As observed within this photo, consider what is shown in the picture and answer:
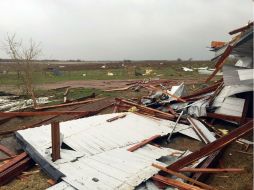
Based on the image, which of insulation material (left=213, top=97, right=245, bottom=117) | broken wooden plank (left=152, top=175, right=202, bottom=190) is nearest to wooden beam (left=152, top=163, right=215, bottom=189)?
broken wooden plank (left=152, top=175, right=202, bottom=190)

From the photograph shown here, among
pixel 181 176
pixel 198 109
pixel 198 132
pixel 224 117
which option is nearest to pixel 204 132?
pixel 198 132

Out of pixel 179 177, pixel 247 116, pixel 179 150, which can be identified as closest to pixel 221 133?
pixel 247 116

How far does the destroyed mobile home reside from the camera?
577 centimetres

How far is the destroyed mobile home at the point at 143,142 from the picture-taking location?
577 centimetres

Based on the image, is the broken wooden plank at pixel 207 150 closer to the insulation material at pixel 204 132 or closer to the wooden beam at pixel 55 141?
the insulation material at pixel 204 132

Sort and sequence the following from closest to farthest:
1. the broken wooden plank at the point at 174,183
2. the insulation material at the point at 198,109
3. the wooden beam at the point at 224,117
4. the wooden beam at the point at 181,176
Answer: the broken wooden plank at the point at 174,183 → the wooden beam at the point at 181,176 → the wooden beam at the point at 224,117 → the insulation material at the point at 198,109

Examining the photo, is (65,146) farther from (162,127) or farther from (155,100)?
(155,100)

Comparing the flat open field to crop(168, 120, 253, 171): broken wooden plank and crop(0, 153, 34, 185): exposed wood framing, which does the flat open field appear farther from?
crop(168, 120, 253, 171): broken wooden plank

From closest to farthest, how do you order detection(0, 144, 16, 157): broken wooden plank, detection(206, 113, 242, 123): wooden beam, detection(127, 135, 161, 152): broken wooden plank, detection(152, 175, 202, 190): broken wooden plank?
detection(152, 175, 202, 190): broken wooden plank
detection(127, 135, 161, 152): broken wooden plank
detection(0, 144, 16, 157): broken wooden plank
detection(206, 113, 242, 123): wooden beam

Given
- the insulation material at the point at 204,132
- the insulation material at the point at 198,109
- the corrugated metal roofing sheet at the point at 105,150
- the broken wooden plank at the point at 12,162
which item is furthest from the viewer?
the insulation material at the point at 198,109

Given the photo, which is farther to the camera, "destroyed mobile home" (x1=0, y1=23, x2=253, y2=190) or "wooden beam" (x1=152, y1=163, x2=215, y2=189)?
"destroyed mobile home" (x1=0, y1=23, x2=253, y2=190)

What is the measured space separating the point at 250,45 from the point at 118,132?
489 centimetres

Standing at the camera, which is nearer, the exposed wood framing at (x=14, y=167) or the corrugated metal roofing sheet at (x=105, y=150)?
the corrugated metal roofing sheet at (x=105, y=150)

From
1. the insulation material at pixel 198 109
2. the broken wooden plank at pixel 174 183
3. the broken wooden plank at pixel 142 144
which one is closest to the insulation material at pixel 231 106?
the insulation material at pixel 198 109
